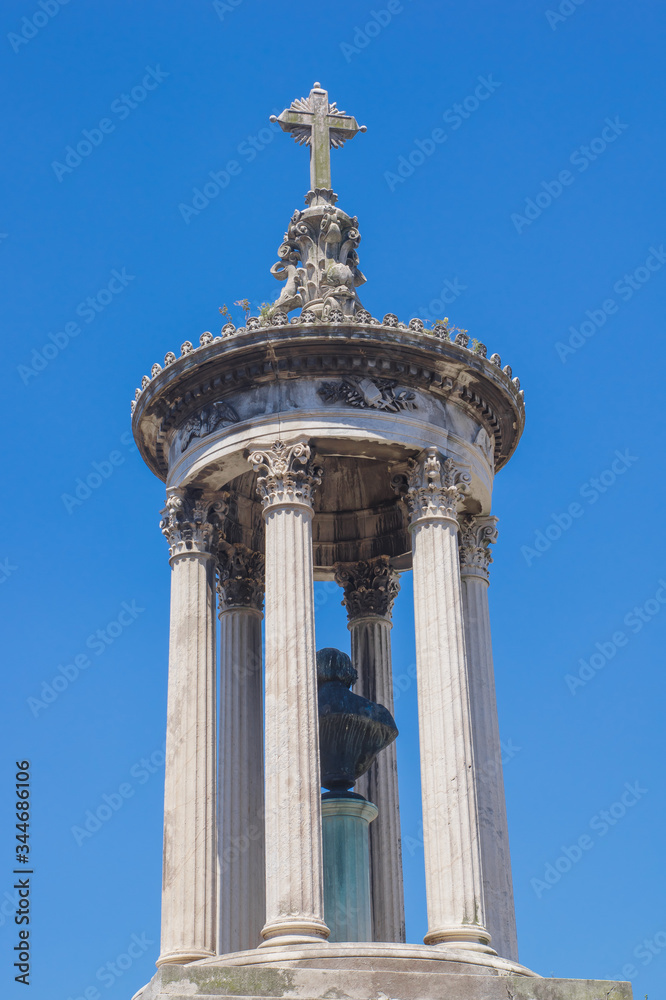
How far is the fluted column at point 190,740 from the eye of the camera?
30188mm

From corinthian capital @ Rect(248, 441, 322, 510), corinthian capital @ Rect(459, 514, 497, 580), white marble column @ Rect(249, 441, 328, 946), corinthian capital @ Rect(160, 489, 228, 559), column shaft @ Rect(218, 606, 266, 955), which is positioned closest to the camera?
white marble column @ Rect(249, 441, 328, 946)

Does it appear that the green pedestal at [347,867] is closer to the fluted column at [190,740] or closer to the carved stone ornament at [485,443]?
the fluted column at [190,740]

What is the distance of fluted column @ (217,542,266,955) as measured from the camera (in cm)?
3250

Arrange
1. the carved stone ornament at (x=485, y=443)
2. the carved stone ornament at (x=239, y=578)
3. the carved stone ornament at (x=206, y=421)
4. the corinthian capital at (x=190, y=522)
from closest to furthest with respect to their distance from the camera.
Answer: the carved stone ornament at (x=206, y=421) → the corinthian capital at (x=190, y=522) → the carved stone ornament at (x=485, y=443) → the carved stone ornament at (x=239, y=578)

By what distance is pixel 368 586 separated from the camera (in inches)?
1460

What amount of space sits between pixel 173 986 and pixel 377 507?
13474 millimetres

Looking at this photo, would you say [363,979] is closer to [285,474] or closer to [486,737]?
[486,737]

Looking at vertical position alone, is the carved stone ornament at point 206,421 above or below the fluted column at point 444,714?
above

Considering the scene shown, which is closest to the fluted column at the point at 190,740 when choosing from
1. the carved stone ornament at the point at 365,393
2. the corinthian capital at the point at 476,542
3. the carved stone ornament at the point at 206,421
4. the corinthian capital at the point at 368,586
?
the carved stone ornament at the point at 206,421

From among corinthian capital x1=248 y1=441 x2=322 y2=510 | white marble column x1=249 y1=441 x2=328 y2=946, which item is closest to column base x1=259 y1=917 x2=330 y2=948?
white marble column x1=249 y1=441 x2=328 y2=946

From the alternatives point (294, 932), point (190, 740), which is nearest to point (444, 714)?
point (190, 740)

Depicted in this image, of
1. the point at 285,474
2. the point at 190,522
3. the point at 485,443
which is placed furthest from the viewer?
the point at 485,443

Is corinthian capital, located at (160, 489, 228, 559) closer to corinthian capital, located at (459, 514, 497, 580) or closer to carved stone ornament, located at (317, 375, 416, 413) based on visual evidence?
carved stone ornament, located at (317, 375, 416, 413)

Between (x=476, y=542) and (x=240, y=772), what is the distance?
6473 millimetres
